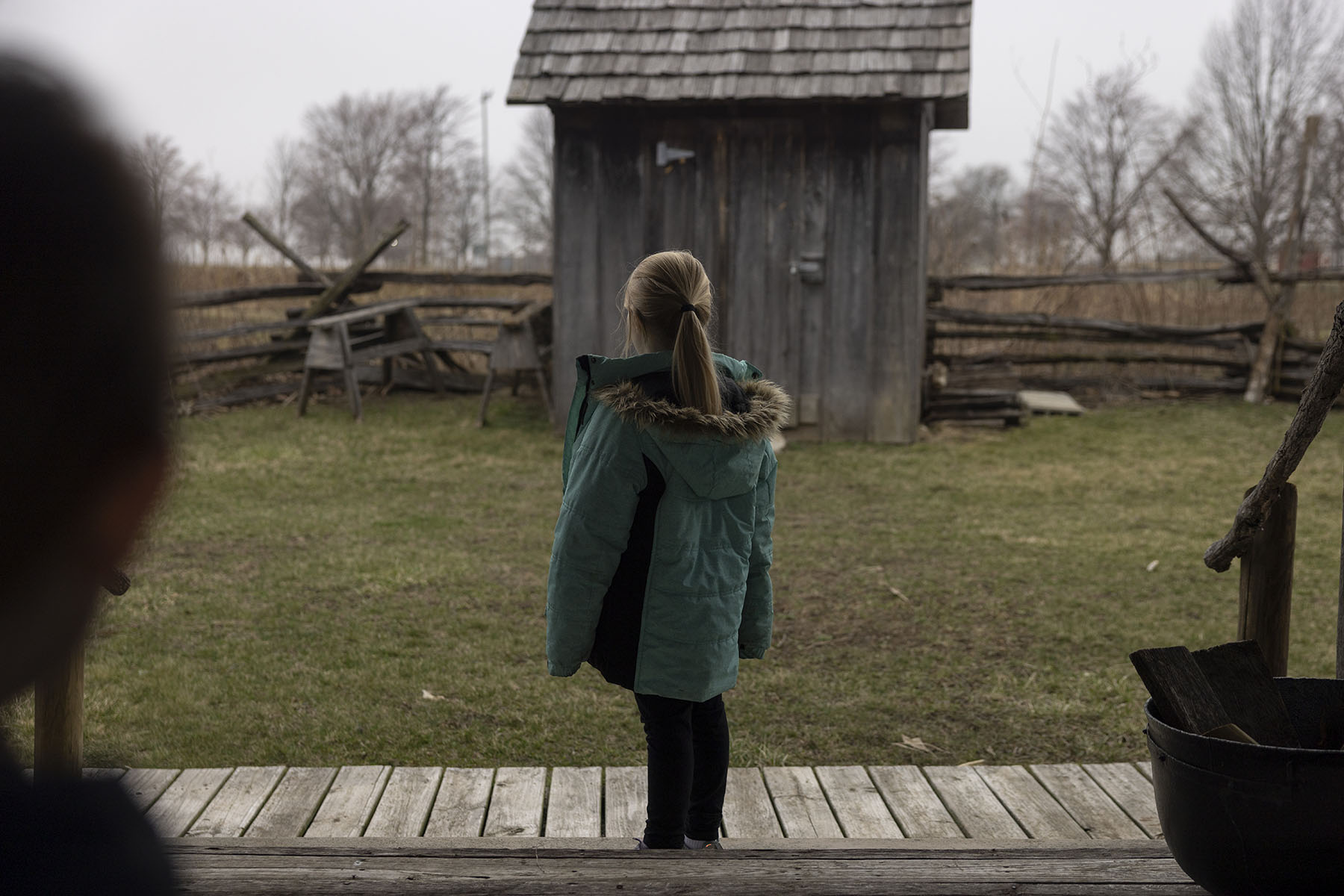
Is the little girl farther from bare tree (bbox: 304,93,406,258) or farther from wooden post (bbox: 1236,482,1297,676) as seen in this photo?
bare tree (bbox: 304,93,406,258)

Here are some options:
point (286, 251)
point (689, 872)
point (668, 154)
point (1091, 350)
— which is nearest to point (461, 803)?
point (689, 872)

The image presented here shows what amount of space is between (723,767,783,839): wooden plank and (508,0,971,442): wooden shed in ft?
22.0

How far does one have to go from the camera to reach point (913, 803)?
3.11 metres

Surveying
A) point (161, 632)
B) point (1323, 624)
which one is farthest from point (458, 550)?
point (1323, 624)

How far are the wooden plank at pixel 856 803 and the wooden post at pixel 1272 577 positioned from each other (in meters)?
1.01

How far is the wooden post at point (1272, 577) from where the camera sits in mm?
2506

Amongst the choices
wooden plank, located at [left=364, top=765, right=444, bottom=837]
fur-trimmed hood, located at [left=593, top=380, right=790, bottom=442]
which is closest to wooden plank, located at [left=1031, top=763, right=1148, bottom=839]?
fur-trimmed hood, located at [left=593, top=380, right=790, bottom=442]

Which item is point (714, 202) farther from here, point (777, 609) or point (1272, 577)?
point (1272, 577)

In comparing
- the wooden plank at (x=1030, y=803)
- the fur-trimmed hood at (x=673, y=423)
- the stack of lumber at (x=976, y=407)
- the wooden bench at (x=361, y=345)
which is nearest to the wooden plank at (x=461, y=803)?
the fur-trimmed hood at (x=673, y=423)

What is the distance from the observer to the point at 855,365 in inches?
392

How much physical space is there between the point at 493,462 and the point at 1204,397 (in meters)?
7.67

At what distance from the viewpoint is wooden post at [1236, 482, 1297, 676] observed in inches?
98.7

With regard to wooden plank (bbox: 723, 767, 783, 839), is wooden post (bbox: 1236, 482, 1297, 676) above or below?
above

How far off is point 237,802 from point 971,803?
200 centimetres
